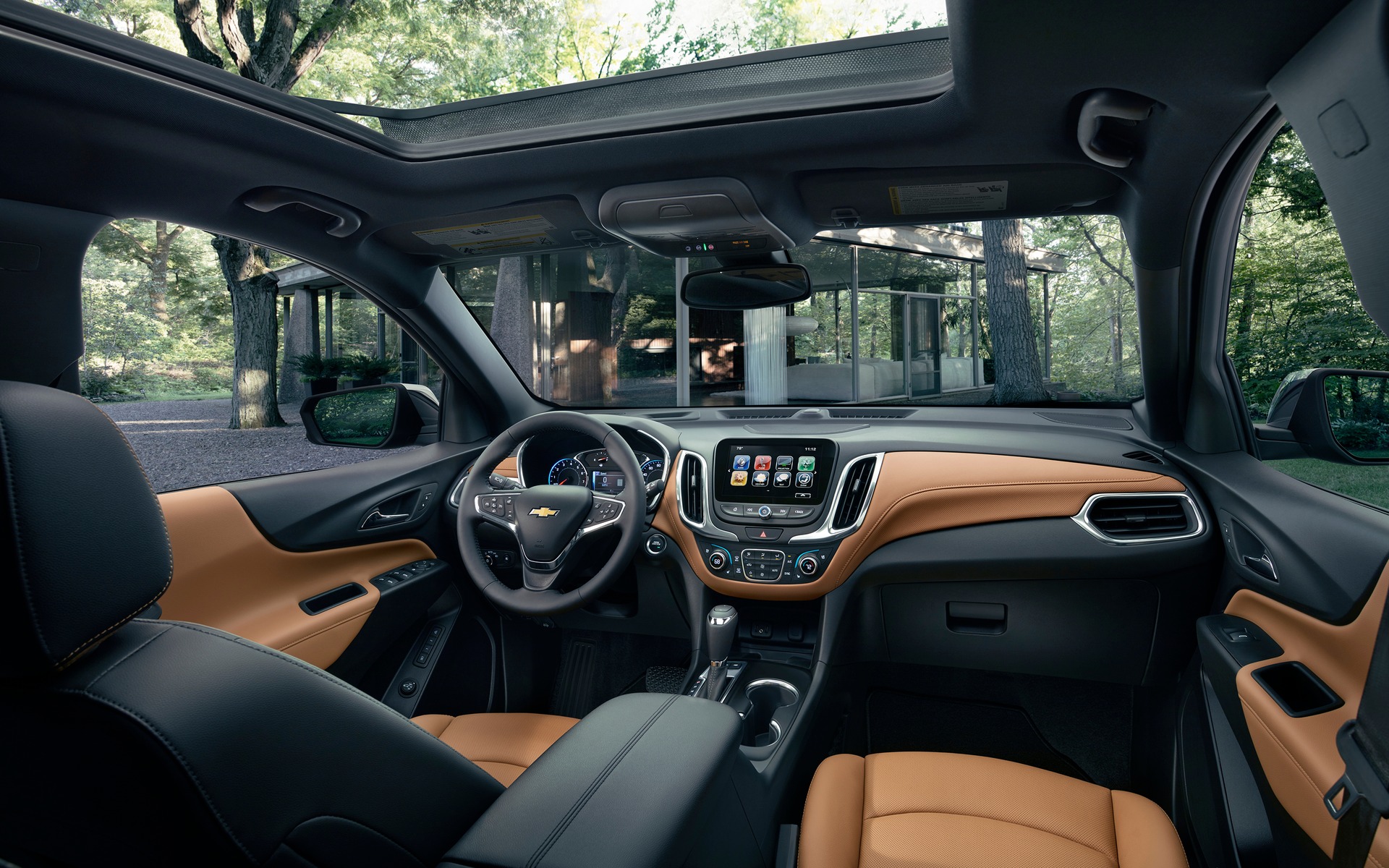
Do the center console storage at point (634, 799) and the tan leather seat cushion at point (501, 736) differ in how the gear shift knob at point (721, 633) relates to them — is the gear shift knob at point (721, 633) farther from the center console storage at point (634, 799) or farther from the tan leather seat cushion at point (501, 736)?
the center console storage at point (634, 799)

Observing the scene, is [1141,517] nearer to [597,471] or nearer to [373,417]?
[597,471]

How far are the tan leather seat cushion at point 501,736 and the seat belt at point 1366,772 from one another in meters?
1.56

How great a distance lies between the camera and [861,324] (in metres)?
5.07

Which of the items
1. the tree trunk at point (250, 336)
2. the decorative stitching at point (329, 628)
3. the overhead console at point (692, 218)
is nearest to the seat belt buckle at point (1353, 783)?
the overhead console at point (692, 218)

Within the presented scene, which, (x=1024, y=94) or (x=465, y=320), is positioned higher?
(x=1024, y=94)

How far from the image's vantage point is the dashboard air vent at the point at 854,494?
2455mm

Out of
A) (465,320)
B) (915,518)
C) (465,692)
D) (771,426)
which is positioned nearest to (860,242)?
(771,426)

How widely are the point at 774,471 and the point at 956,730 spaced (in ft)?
3.58

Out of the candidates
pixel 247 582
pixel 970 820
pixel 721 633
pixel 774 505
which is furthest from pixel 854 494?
pixel 247 582

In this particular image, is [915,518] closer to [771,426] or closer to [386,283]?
[771,426]

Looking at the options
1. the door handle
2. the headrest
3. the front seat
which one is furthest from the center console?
the headrest

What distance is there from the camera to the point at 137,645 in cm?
78

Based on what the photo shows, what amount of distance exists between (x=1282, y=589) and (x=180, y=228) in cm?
303

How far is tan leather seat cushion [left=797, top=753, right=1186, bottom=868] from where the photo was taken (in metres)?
1.57
